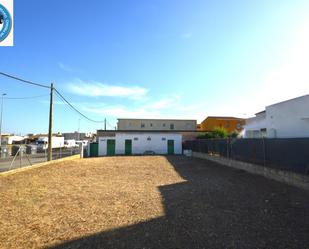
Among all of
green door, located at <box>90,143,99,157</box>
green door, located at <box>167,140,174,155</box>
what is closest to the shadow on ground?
green door, located at <box>167,140,174,155</box>

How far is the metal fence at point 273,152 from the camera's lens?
932cm

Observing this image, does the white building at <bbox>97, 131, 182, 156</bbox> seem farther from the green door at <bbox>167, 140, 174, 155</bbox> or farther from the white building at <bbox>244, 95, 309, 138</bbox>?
the white building at <bbox>244, 95, 309, 138</bbox>

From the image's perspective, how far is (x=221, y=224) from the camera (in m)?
5.29

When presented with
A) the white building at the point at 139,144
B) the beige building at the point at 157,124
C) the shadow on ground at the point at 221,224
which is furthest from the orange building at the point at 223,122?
the shadow on ground at the point at 221,224

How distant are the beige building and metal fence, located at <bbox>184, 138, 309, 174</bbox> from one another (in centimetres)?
3806

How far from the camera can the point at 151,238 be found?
4559mm

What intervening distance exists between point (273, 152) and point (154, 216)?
797 centimetres

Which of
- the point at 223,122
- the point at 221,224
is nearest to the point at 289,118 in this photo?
the point at 221,224

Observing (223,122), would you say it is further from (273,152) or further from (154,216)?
(154,216)

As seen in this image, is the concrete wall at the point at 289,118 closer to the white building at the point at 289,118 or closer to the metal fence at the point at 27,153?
the white building at the point at 289,118

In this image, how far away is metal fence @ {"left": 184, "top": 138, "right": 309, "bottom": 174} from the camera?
9.32 metres

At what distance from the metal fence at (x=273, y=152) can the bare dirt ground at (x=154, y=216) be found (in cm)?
110

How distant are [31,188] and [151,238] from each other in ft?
22.5

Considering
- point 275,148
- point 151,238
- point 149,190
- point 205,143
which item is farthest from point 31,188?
point 205,143
